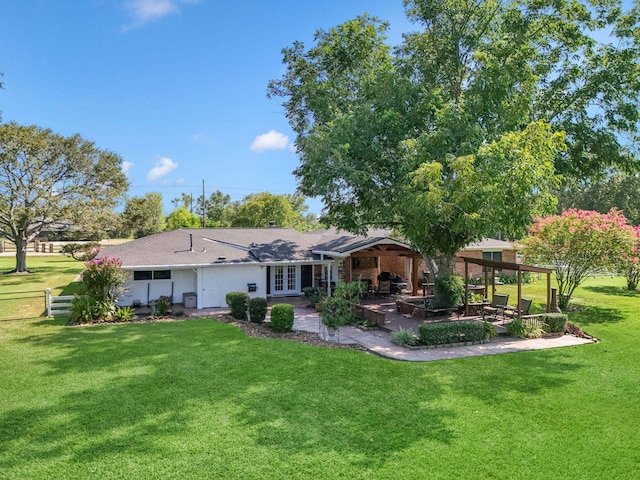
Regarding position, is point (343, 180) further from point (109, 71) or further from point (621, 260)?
point (109, 71)

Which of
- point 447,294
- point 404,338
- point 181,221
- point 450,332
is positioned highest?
point 181,221

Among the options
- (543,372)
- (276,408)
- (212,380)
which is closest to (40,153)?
(212,380)

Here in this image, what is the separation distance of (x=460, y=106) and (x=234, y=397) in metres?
12.3

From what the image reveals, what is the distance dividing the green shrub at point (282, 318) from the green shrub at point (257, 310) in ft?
4.69

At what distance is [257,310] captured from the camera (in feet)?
50.7

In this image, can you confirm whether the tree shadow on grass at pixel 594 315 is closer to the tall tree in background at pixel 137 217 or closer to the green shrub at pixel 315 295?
the green shrub at pixel 315 295

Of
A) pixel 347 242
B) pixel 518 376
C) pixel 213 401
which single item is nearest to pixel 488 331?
pixel 518 376

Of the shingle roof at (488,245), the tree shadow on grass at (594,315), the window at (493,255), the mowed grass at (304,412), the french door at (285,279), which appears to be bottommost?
the mowed grass at (304,412)

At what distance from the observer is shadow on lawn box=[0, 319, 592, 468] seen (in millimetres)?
6477

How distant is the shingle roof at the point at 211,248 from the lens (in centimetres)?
1864

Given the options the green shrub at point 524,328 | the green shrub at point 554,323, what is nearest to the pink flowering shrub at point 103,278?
the green shrub at point 524,328

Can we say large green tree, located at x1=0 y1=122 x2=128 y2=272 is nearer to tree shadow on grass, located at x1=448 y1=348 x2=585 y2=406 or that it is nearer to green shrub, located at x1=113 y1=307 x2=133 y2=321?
green shrub, located at x1=113 y1=307 x2=133 y2=321

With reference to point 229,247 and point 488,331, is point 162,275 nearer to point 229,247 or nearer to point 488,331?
point 229,247

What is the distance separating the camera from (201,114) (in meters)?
27.2
